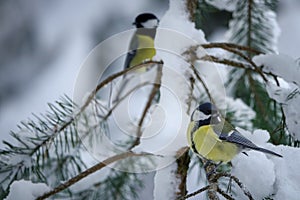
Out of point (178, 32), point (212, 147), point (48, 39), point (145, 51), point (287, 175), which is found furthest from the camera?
point (48, 39)

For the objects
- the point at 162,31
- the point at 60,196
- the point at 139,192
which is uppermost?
the point at 162,31

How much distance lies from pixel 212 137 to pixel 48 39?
154 centimetres

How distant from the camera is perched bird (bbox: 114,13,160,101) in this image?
118cm

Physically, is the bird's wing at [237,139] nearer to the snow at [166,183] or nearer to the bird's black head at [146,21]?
the snow at [166,183]

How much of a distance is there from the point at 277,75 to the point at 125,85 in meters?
0.33

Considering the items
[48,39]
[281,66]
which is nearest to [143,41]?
[281,66]

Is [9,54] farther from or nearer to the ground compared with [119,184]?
farther from the ground

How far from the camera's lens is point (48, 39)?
225 centimetres

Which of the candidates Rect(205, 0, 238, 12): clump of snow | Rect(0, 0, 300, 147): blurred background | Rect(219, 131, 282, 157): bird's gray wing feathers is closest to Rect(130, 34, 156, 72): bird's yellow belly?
Rect(205, 0, 238, 12): clump of snow

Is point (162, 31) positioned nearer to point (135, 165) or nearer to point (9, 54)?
point (135, 165)

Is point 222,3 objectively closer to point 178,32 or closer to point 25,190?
point 178,32

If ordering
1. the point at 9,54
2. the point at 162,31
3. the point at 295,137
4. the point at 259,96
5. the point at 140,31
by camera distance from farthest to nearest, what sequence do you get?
1. the point at 9,54
2. the point at 140,31
3. the point at 259,96
4. the point at 162,31
5. the point at 295,137

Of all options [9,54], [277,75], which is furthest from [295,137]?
[9,54]

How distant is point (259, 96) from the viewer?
107 centimetres
